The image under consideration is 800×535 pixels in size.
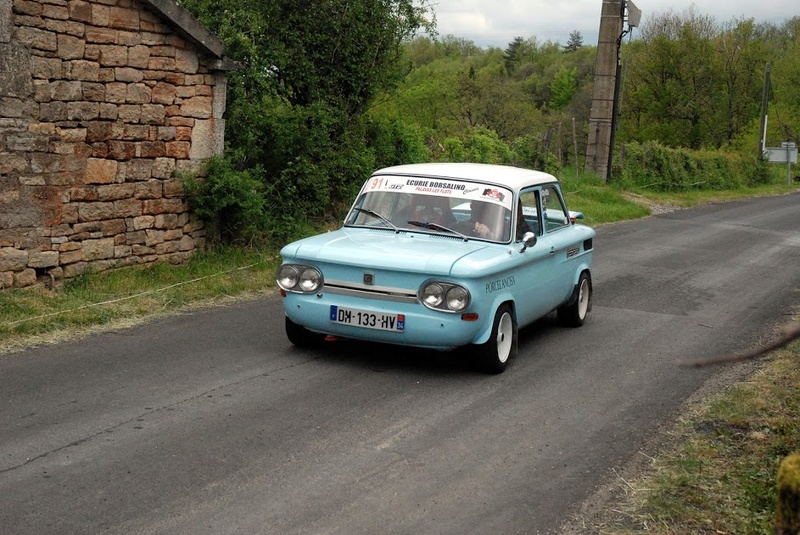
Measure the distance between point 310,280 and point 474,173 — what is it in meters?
2.07

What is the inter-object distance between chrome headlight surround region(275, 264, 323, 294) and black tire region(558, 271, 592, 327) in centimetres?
311

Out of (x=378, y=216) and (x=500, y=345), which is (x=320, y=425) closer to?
(x=500, y=345)

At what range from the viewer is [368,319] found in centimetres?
781

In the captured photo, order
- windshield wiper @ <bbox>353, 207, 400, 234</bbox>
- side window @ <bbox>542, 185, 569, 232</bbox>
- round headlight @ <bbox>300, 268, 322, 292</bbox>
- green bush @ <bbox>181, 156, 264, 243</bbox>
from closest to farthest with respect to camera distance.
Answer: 1. round headlight @ <bbox>300, 268, 322, 292</bbox>
2. windshield wiper @ <bbox>353, 207, 400, 234</bbox>
3. side window @ <bbox>542, 185, 569, 232</bbox>
4. green bush @ <bbox>181, 156, 264, 243</bbox>

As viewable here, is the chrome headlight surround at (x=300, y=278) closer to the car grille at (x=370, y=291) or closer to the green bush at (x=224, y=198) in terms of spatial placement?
the car grille at (x=370, y=291)

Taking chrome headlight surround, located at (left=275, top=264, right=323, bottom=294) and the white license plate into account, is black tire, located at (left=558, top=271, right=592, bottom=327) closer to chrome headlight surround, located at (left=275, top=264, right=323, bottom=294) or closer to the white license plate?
the white license plate

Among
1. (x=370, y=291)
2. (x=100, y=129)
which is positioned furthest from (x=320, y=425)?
(x=100, y=129)

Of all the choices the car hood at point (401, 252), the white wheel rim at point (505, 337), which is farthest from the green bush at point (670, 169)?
the white wheel rim at point (505, 337)

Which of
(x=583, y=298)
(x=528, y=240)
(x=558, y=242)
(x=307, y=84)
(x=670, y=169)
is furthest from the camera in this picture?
(x=670, y=169)

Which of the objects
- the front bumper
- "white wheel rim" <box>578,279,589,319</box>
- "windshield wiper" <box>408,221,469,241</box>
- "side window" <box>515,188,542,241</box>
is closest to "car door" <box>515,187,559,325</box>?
"side window" <box>515,188,542,241</box>

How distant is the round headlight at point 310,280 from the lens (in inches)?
318

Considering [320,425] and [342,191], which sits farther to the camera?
[342,191]

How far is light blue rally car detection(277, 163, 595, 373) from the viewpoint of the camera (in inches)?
303

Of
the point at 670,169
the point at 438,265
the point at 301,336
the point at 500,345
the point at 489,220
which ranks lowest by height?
the point at 301,336
